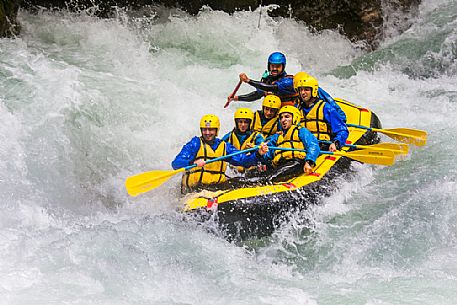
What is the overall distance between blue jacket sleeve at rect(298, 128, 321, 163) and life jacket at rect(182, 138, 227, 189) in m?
0.74

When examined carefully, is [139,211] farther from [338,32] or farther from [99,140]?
[338,32]

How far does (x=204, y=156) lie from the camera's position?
5781 mm

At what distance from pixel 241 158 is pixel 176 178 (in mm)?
767

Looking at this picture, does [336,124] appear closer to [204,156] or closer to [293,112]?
[293,112]

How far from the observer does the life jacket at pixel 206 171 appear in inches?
227

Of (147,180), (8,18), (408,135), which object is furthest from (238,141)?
(8,18)

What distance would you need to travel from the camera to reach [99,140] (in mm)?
6871

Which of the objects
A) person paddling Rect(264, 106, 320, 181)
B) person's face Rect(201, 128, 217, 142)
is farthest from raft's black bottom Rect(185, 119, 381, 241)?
person's face Rect(201, 128, 217, 142)

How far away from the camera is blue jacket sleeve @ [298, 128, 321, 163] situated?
5914 mm

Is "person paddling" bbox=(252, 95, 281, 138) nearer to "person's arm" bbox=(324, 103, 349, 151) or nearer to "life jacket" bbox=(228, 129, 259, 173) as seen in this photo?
"life jacket" bbox=(228, 129, 259, 173)

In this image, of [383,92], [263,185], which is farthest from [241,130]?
[383,92]

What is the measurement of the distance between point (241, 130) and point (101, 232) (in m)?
1.83

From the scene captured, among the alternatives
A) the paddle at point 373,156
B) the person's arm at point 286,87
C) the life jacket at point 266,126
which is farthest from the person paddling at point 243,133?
the paddle at point 373,156

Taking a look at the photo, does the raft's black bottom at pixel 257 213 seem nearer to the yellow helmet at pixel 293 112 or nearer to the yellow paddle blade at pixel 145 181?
the yellow paddle blade at pixel 145 181
